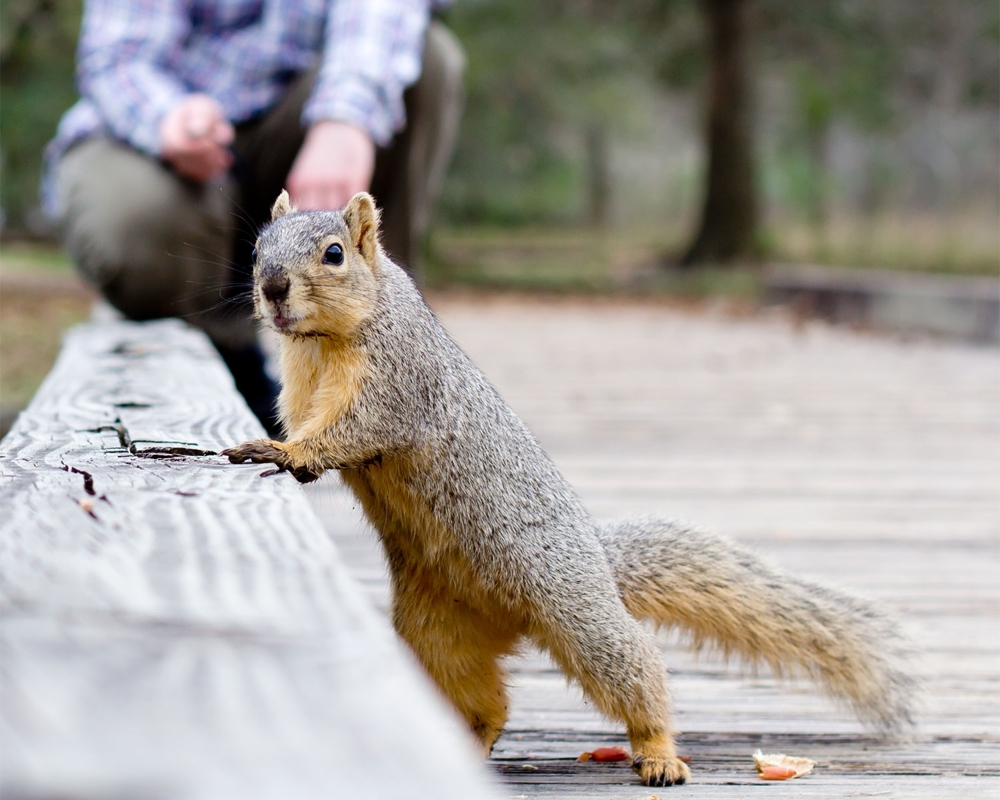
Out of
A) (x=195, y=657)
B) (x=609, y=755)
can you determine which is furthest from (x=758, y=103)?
(x=195, y=657)

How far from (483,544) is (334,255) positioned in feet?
1.58

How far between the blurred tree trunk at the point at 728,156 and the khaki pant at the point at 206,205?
34.4 feet

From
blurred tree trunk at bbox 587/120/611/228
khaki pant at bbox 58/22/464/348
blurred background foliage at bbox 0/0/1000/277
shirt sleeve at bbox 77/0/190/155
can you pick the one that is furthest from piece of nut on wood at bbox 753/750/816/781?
blurred tree trunk at bbox 587/120/611/228

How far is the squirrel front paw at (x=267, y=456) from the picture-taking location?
1.49m

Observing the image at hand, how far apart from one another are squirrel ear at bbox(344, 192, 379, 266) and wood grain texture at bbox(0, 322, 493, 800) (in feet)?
1.93

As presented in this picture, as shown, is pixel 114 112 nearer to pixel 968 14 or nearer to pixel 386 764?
pixel 386 764

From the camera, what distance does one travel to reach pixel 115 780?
663 millimetres

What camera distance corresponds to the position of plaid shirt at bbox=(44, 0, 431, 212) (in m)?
3.38

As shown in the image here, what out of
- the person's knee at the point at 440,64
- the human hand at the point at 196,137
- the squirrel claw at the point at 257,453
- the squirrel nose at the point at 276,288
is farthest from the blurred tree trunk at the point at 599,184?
the squirrel claw at the point at 257,453

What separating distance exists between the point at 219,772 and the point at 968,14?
780 inches

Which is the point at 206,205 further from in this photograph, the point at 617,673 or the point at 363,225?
the point at 617,673

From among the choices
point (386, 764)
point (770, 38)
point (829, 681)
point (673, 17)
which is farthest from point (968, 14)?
point (386, 764)

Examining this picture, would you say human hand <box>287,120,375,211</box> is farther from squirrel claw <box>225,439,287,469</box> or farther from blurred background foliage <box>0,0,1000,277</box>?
blurred background foliage <box>0,0,1000,277</box>

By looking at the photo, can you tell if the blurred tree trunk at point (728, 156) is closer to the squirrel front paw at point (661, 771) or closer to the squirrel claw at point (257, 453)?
the squirrel front paw at point (661, 771)
